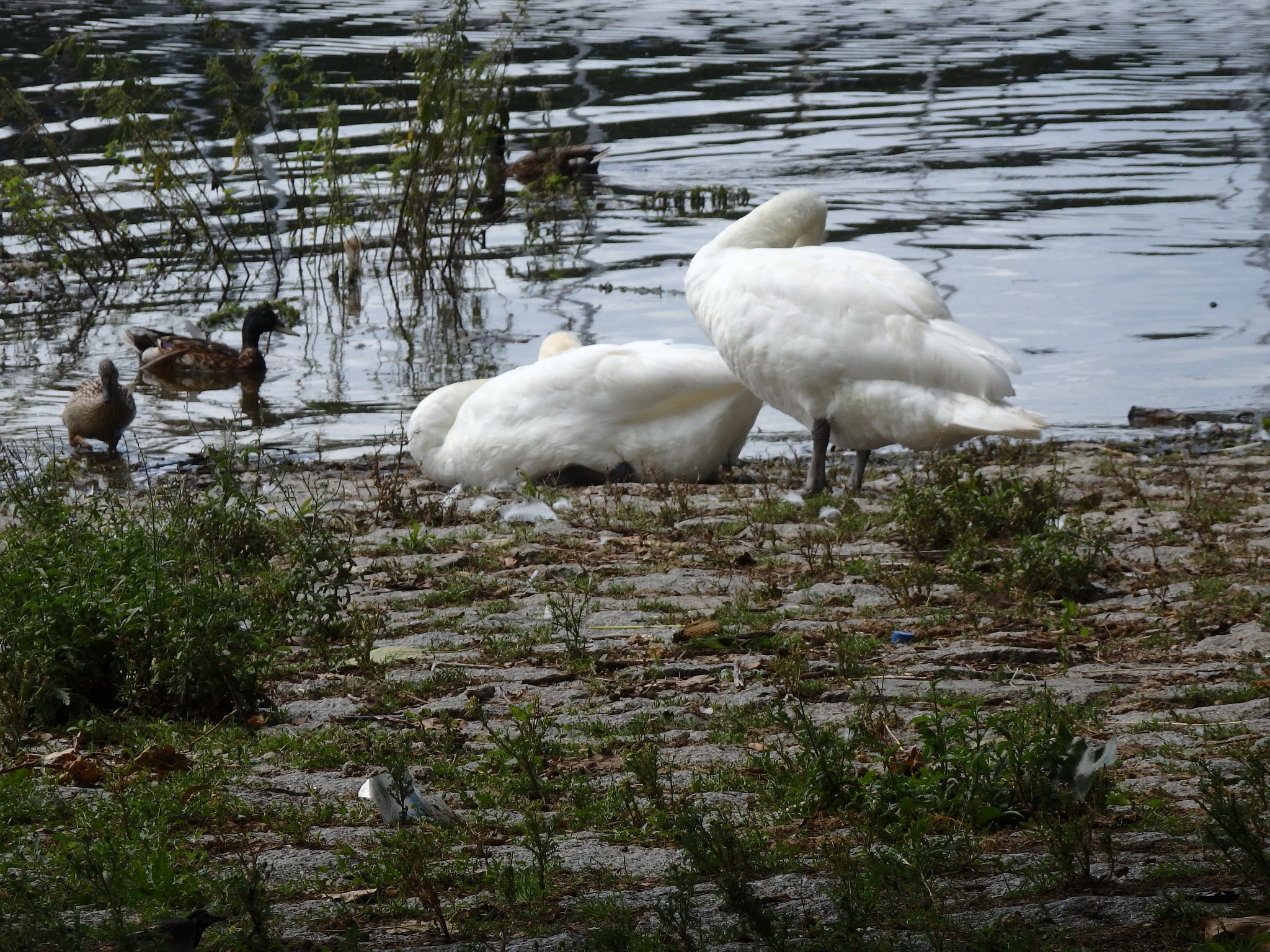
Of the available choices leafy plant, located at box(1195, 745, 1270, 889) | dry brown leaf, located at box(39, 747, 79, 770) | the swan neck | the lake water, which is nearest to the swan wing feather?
the swan neck

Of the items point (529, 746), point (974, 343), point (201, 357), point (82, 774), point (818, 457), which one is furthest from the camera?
point (201, 357)

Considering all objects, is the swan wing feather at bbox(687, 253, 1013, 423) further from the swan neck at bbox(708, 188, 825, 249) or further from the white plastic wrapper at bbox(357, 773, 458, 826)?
the white plastic wrapper at bbox(357, 773, 458, 826)

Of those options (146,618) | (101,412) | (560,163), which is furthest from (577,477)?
(560,163)

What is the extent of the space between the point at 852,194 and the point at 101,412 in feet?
35.1

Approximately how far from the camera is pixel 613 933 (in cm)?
318

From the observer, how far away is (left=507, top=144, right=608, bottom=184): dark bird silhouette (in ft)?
67.5

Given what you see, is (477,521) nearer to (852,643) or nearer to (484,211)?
(852,643)

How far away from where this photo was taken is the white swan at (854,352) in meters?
8.14

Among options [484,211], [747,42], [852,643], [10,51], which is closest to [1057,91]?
[747,42]

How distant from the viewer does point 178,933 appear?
131 inches

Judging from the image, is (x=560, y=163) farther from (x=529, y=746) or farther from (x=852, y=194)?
(x=529, y=746)

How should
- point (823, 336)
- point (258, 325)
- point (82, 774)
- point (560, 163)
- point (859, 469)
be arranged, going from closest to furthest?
1. point (82, 774)
2. point (823, 336)
3. point (859, 469)
4. point (258, 325)
5. point (560, 163)

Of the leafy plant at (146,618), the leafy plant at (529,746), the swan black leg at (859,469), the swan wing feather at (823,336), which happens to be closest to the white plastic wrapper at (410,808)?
the leafy plant at (529,746)

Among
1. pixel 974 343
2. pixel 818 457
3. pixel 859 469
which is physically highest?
pixel 974 343
